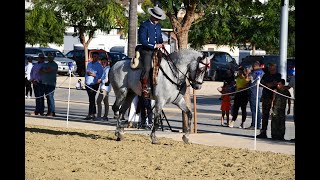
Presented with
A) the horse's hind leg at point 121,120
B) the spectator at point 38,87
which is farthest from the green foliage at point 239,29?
the horse's hind leg at point 121,120

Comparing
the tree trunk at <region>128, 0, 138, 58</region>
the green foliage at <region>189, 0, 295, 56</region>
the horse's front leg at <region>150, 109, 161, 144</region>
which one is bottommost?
the horse's front leg at <region>150, 109, 161, 144</region>

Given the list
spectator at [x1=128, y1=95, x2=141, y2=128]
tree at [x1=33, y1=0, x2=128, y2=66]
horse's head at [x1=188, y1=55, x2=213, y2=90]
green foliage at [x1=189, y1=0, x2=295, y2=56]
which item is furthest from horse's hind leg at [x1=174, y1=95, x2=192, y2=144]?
green foliage at [x1=189, y1=0, x2=295, y2=56]

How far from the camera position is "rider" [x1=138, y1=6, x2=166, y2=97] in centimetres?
1683

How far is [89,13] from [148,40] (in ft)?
88.1

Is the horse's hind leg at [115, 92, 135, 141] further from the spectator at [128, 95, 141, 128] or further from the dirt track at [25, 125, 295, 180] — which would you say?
the spectator at [128, 95, 141, 128]

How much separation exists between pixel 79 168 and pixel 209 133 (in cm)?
728

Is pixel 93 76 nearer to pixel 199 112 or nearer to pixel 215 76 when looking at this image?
pixel 199 112

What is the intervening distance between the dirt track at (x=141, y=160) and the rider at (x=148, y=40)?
1559mm

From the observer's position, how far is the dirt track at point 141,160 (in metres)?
12.5

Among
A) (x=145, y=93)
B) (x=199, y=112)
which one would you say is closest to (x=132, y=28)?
(x=199, y=112)

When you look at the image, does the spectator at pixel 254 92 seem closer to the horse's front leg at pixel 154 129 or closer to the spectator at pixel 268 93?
the spectator at pixel 268 93

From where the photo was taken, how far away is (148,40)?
16.8 metres

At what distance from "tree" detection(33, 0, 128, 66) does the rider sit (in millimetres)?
24361
